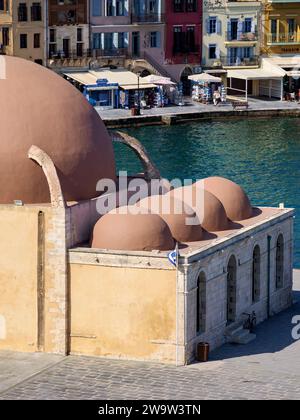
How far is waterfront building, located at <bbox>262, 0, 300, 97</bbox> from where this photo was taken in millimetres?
102875

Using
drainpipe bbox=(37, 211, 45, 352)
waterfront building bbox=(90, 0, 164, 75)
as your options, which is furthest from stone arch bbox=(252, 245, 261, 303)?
waterfront building bbox=(90, 0, 164, 75)

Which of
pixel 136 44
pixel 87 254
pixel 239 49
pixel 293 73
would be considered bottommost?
pixel 293 73

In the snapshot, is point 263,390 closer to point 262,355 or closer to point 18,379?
point 262,355

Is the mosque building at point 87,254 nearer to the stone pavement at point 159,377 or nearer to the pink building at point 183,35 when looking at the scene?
the stone pavement at point 159,377

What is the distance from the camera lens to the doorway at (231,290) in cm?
4456

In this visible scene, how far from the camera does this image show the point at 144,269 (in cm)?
4156

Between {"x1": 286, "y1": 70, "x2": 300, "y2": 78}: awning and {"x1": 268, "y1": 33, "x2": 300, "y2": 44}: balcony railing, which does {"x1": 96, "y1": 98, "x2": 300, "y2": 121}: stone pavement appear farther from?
{"x1": 268, "y1": 33, "x2": 300, "y2": 44}: balcony railing

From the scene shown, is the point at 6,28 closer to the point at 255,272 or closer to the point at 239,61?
the point at 239,61

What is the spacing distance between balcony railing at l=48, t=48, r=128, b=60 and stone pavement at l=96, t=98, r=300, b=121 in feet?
13.3

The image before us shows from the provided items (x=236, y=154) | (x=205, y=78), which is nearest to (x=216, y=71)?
(x=205, y=78)

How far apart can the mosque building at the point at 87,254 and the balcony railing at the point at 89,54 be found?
50164mm

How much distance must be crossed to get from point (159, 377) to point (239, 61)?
63890 millimetres

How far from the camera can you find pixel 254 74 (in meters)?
101
